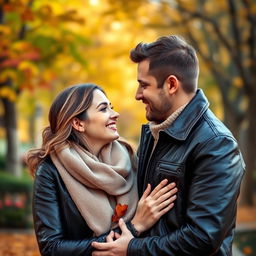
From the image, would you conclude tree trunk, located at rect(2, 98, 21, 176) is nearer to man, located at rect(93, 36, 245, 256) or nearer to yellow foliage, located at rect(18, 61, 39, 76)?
yellow foliage, located at rect(18, 61, 39, 76)

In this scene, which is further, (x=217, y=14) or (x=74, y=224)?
(x=217, y=14)

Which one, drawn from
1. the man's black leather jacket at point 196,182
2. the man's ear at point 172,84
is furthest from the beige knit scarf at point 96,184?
the man's ear at point 172,84

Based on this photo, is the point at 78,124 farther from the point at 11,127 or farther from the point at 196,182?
the point at 11,127

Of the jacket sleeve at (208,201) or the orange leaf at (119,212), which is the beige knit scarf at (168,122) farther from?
the orange leaf at (119,212)

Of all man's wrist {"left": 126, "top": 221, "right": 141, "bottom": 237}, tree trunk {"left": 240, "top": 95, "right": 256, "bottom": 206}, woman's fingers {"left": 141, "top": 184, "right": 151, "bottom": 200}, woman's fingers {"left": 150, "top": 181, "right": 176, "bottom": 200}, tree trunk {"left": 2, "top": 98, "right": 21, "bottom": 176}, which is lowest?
tree trunk {"left": 240, "top": 95, "right": 256, "bottom": 206}

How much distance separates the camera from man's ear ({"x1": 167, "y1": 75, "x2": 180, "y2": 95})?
3037 millimetres

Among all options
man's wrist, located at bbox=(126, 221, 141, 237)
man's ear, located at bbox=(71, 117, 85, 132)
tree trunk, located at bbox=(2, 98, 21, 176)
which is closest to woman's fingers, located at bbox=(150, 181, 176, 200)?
man's wrist, located at bbox=(126, 221, 141, 237)

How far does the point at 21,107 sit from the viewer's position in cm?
2539

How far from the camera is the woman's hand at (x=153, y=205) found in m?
3.01

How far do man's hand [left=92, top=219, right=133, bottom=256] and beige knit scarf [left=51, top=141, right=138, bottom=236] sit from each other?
11cm

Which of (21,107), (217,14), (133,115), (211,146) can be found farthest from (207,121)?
(133,115)

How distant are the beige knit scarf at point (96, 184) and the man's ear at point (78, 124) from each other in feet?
0.33

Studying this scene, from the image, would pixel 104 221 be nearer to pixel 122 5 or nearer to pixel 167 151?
pixel 167 151

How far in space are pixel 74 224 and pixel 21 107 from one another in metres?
22.6
